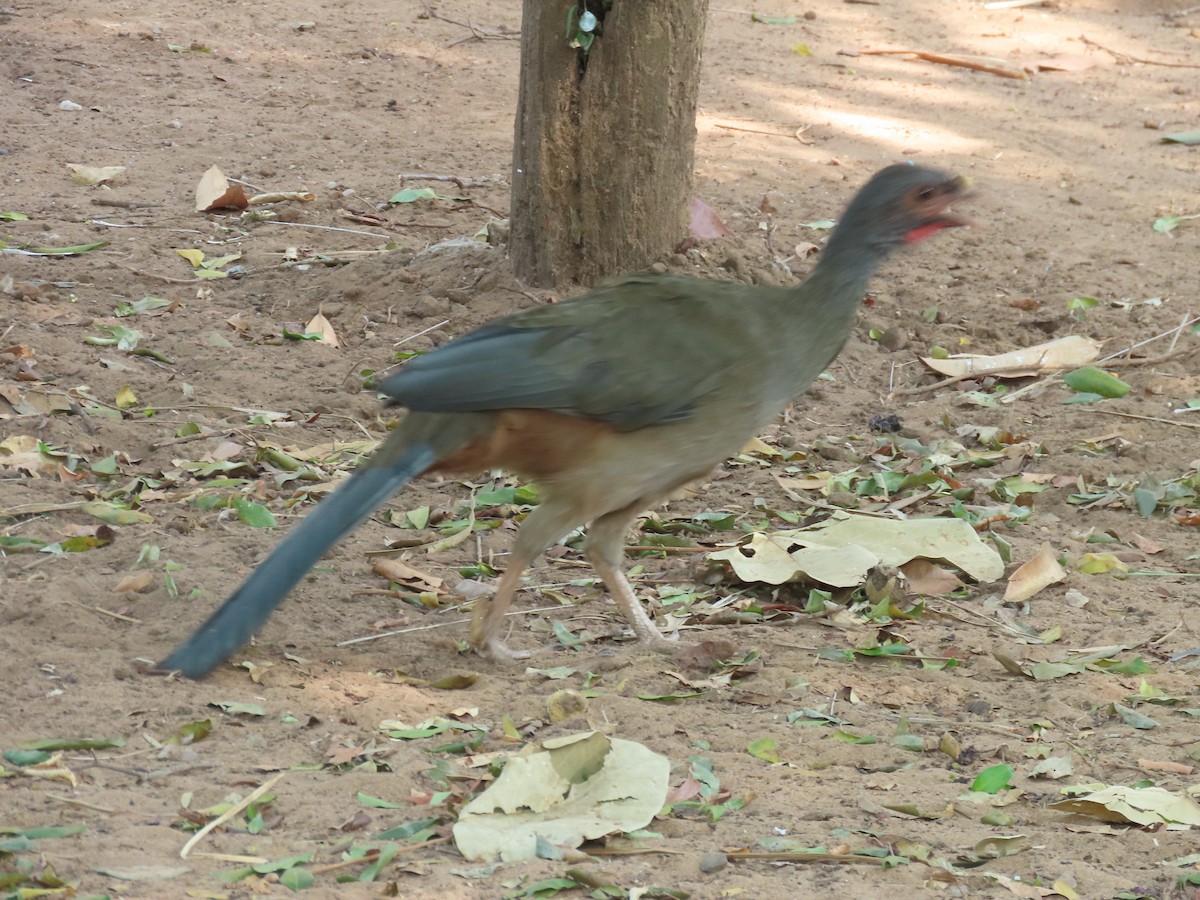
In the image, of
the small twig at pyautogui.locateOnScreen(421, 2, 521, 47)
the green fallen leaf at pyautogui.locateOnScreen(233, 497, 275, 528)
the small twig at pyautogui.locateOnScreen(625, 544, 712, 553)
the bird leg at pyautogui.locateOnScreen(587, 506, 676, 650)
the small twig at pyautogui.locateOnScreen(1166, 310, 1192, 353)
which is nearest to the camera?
the bird leg at pyautogui.locateOnScreen(587, 506, 676, 650)

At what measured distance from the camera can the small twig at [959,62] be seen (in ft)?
37.1

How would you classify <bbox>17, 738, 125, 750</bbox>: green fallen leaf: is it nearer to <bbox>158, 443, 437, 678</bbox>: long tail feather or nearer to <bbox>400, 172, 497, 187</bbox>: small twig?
<bbox>158, 443, 437, 678</bbox>: long tail feather

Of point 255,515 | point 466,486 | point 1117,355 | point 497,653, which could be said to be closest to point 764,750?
point 497,653

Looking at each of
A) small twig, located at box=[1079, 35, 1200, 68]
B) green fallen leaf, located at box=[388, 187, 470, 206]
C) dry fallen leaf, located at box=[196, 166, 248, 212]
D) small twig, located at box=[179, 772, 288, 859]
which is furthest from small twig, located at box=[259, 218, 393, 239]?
small twig, located at box=[1079, 35, 1200, 68]

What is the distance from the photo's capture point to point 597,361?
4.28m

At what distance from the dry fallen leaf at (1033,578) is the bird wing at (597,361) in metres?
1.27

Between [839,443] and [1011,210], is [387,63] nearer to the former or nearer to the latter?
[1011,210]

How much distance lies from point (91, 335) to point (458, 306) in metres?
1.64

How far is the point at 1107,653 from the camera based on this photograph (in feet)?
14.3

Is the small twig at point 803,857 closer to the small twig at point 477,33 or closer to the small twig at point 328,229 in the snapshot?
the small twig at point 328,229

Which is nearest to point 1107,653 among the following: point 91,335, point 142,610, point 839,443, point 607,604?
point 607,604

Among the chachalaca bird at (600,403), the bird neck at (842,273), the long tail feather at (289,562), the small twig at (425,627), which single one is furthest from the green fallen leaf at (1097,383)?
the long tail feather at (289,562)

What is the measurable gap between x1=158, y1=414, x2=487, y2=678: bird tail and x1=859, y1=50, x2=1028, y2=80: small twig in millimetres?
8435

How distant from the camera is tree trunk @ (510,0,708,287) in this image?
20.5 ft
